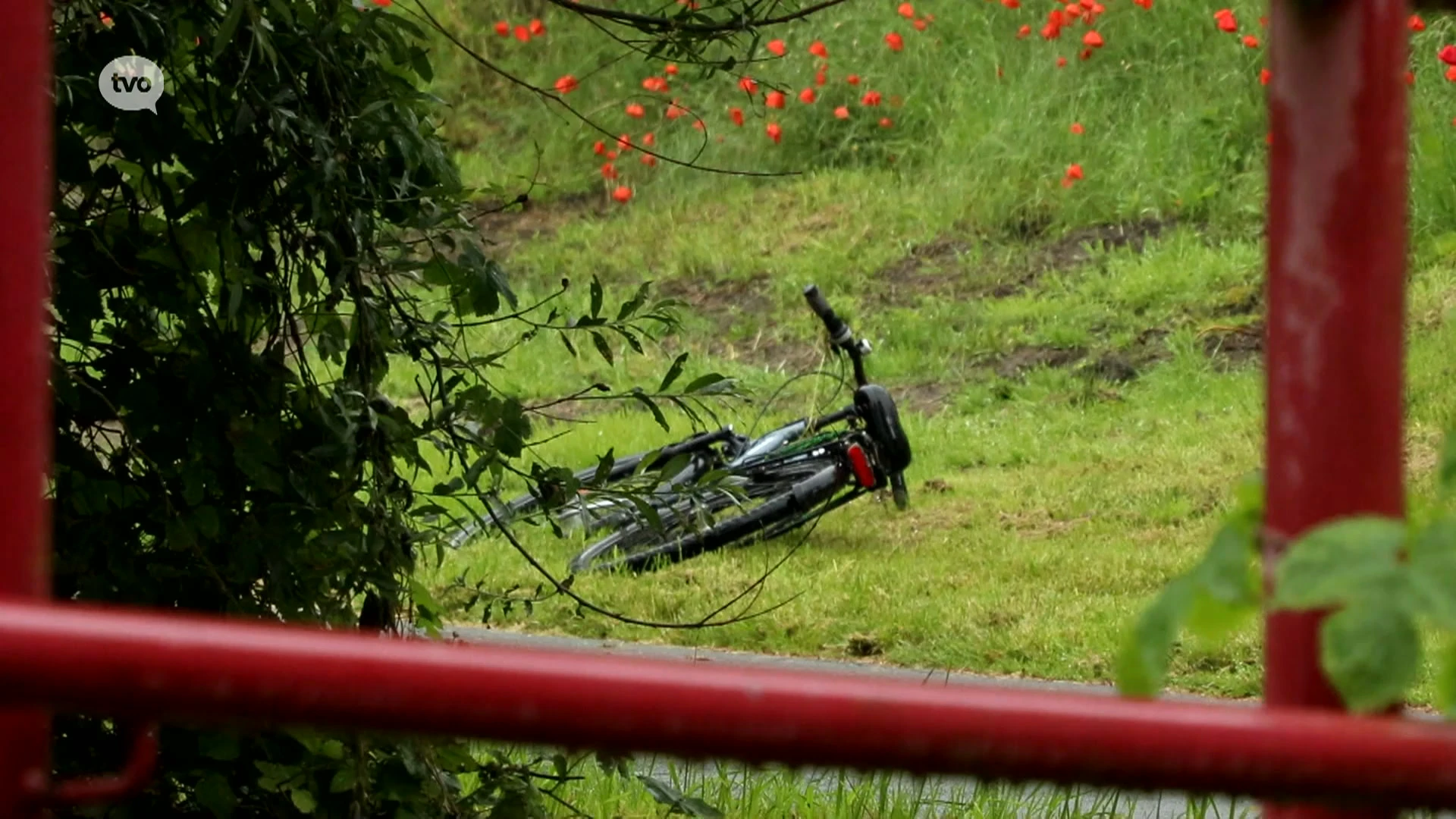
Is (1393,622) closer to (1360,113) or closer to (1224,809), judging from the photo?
(1360,113)

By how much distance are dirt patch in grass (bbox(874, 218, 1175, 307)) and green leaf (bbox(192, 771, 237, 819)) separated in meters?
7.65

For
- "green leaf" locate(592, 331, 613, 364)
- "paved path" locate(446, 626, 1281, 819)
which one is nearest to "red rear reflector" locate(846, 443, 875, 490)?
"paved path" locate(446, 626, 1281, 819)

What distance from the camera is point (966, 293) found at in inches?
389

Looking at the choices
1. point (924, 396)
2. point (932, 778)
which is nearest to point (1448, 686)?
point (932, 778)

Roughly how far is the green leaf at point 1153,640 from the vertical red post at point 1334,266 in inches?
2.5

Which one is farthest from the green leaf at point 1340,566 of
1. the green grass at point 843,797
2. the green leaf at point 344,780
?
the green grass at point 843,797

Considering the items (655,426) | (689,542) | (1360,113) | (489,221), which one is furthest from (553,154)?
(1360,113)

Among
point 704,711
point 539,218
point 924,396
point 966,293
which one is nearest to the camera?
point 704,711

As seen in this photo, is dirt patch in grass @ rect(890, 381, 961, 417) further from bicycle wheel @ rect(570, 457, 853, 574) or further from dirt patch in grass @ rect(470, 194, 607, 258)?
dirt patch in grass @ rect(470, 194, 607, 258)

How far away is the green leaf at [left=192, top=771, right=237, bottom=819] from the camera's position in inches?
94.2

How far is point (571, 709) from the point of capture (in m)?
0.85

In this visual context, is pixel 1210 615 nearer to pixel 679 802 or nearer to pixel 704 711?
pixel 704 711

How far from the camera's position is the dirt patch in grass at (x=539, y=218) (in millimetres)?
12086

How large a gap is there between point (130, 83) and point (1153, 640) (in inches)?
71.9
